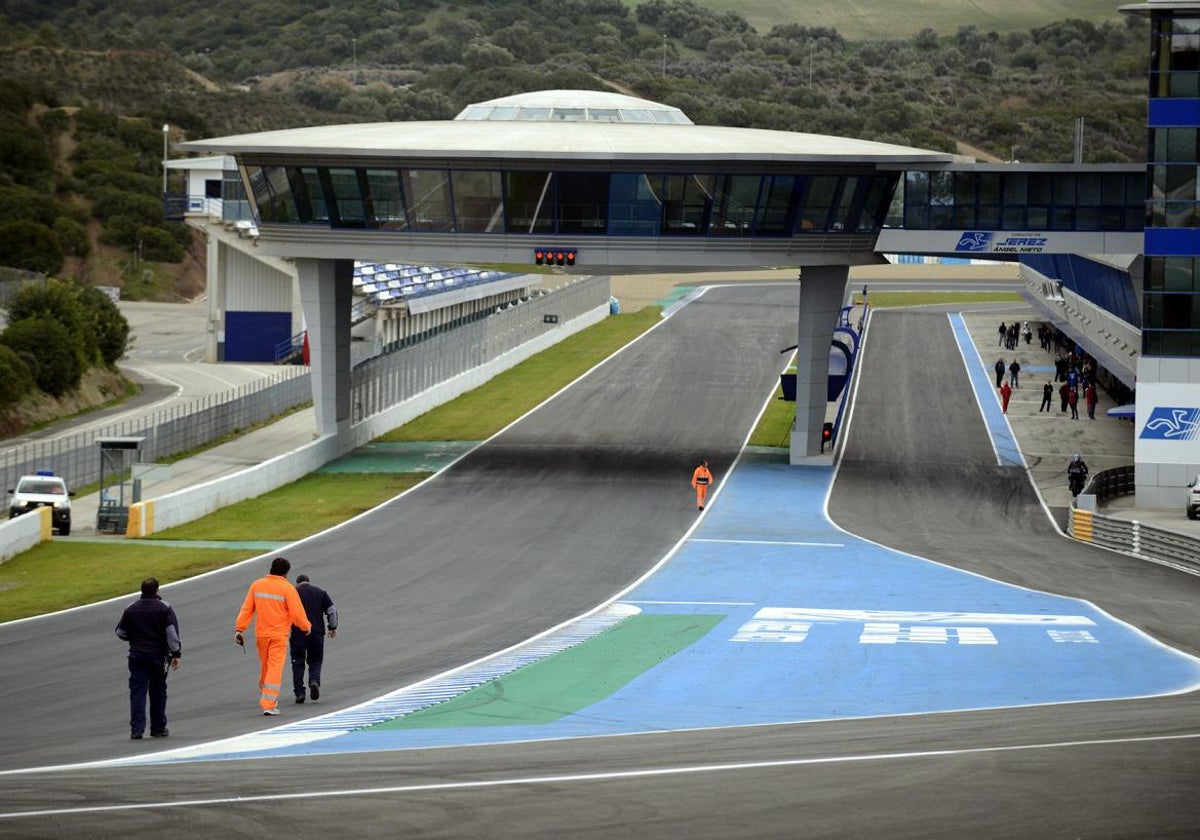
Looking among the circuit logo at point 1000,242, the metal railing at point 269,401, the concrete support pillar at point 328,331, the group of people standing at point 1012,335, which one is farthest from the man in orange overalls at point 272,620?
the group of people standing at point 1012,335

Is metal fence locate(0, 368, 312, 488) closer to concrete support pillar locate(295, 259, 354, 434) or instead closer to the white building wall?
concrete support pillar locate(295, 259, 354, 434)

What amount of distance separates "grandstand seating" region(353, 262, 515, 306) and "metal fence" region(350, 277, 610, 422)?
3.80 metres

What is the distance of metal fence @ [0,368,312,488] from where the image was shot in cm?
4881

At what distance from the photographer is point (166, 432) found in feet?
181

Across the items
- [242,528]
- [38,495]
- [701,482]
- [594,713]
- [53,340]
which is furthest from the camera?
[53,340]

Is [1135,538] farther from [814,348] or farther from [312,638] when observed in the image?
[312,638]

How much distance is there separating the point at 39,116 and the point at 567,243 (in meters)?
97.6

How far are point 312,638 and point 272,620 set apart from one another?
141cm

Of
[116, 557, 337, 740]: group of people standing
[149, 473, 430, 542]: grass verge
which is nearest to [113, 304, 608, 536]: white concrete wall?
[149, 473, 430, 542]: grass verge

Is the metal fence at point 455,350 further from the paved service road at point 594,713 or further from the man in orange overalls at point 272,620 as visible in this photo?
the man in orange overalls at point 272,620

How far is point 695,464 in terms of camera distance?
53844mm

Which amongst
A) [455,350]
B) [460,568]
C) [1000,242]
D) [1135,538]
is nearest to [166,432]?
[455,350]

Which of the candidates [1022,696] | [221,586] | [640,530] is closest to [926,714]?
[1022,696]

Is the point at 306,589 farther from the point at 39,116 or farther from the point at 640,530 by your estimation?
the point at 39,116
